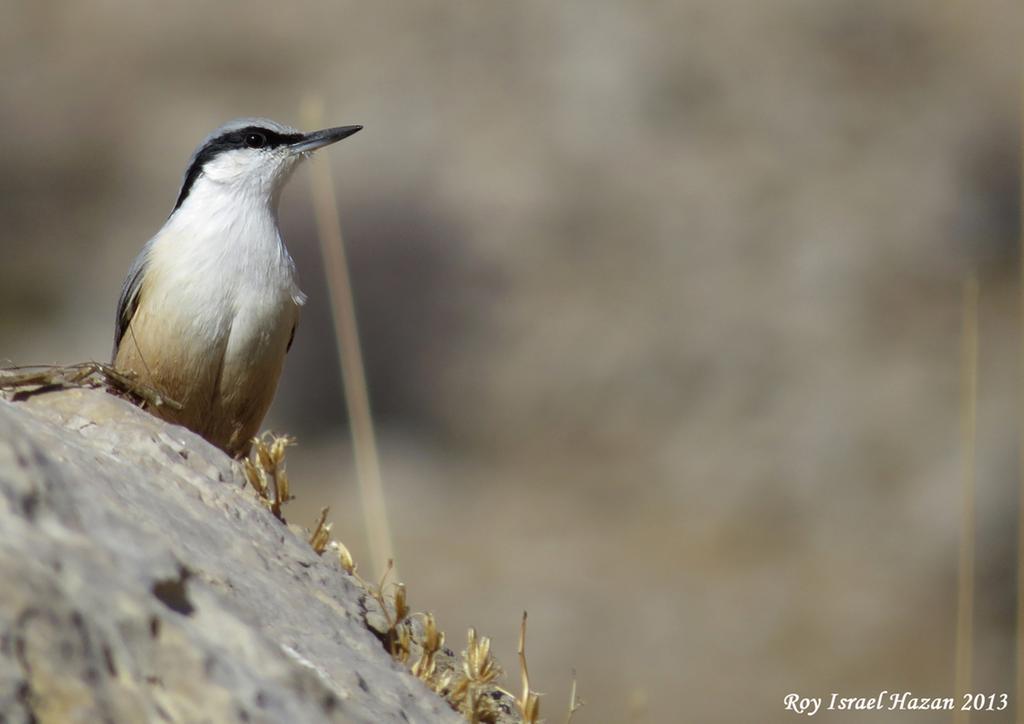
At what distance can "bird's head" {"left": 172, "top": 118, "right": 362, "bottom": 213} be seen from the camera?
4.79 m

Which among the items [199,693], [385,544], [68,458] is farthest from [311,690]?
[385,544]

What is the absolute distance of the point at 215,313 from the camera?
430 cm

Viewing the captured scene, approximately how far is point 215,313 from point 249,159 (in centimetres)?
84

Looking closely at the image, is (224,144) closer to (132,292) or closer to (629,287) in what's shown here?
(132,292)

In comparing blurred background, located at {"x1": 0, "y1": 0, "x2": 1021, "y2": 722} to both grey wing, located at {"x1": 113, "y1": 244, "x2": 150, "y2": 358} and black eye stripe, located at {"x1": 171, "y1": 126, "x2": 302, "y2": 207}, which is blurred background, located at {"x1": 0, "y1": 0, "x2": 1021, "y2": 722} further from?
grey wing, located at {"x1": 113, "y1": 244, "x2": 150, "y2": 358}

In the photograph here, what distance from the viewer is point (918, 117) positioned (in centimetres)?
1602

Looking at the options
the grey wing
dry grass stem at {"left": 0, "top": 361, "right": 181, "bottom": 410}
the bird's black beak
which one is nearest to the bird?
the grey wing

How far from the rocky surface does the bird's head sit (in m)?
1.93

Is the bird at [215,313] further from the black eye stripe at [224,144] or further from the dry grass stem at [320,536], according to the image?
the dry grass stem at [320,536]

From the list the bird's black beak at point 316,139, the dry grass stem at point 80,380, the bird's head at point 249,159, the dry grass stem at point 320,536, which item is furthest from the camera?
the bird's black beak at point 316,139

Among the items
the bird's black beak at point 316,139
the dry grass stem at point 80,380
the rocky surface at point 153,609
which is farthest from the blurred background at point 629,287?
the rocky surface at point 153,609

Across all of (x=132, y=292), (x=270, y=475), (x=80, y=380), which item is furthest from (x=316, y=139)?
(x=270, y=475)

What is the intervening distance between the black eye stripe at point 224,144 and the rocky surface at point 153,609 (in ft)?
6.91

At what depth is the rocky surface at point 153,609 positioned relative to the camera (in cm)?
206
